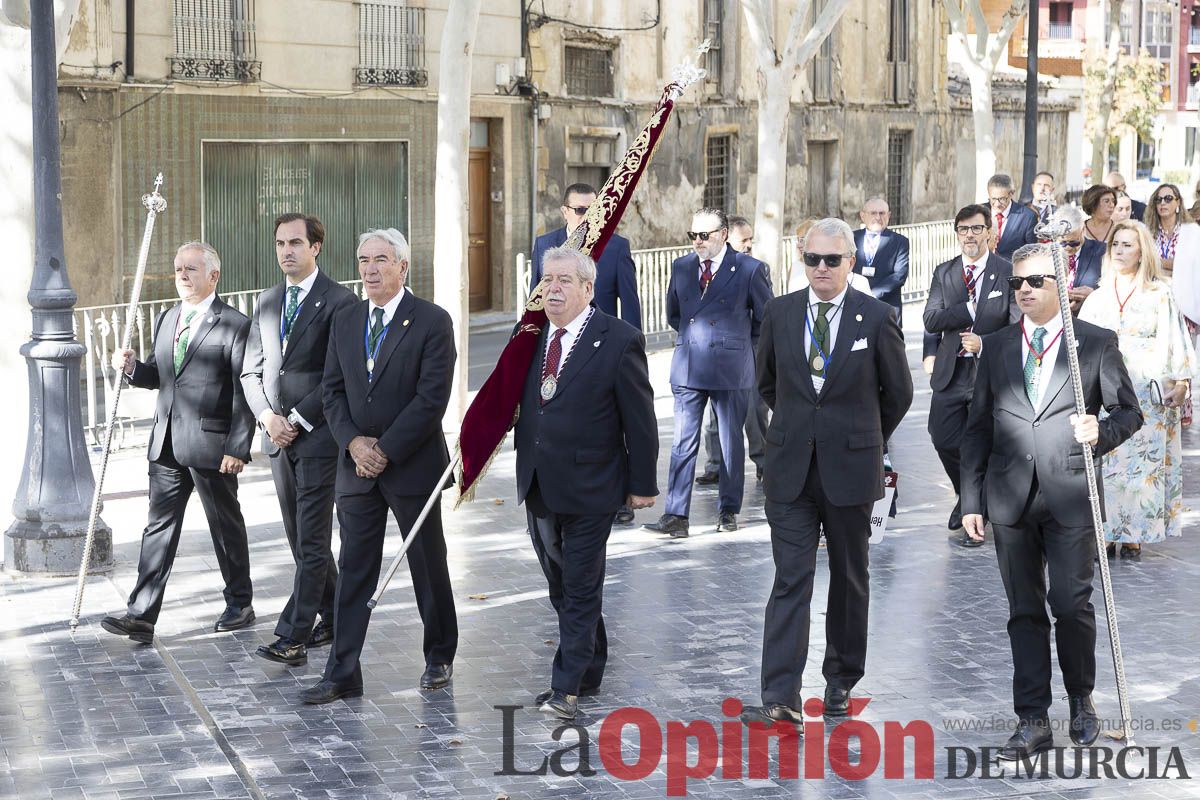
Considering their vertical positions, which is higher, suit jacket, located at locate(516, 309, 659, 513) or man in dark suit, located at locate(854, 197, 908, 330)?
man in dark suit, located at locate(854, 197, 908, 330)

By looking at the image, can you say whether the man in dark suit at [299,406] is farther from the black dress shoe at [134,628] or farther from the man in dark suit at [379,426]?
the black dress shoe at [134,628]

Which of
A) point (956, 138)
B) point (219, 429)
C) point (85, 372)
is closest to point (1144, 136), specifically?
point (956, 138)

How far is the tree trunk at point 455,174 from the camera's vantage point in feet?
44.6

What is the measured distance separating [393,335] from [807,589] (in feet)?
6.66

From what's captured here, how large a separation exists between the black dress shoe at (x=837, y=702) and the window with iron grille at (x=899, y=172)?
3094cm

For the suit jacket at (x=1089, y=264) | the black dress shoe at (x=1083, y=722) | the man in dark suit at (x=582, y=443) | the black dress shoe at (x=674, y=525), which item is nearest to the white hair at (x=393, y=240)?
the man in dark suit at (x=582, y=443)

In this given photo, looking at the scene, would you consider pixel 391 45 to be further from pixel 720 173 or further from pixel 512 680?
pixel 512 680

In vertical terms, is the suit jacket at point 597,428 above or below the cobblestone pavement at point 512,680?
above

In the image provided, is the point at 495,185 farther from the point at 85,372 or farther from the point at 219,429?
the point at 219,429

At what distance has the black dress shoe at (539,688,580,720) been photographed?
714cm

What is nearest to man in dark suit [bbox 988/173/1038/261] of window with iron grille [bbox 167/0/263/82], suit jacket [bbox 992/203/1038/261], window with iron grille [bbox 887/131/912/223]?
suit jacket [bbox 992/203/1038/261]

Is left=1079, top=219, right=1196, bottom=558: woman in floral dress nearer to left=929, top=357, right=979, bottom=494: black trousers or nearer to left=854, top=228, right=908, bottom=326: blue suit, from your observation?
left=929, top=357, right=979, bottom=494: black trousers

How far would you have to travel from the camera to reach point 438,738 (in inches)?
273

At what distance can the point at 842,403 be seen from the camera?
7016 millimetres
